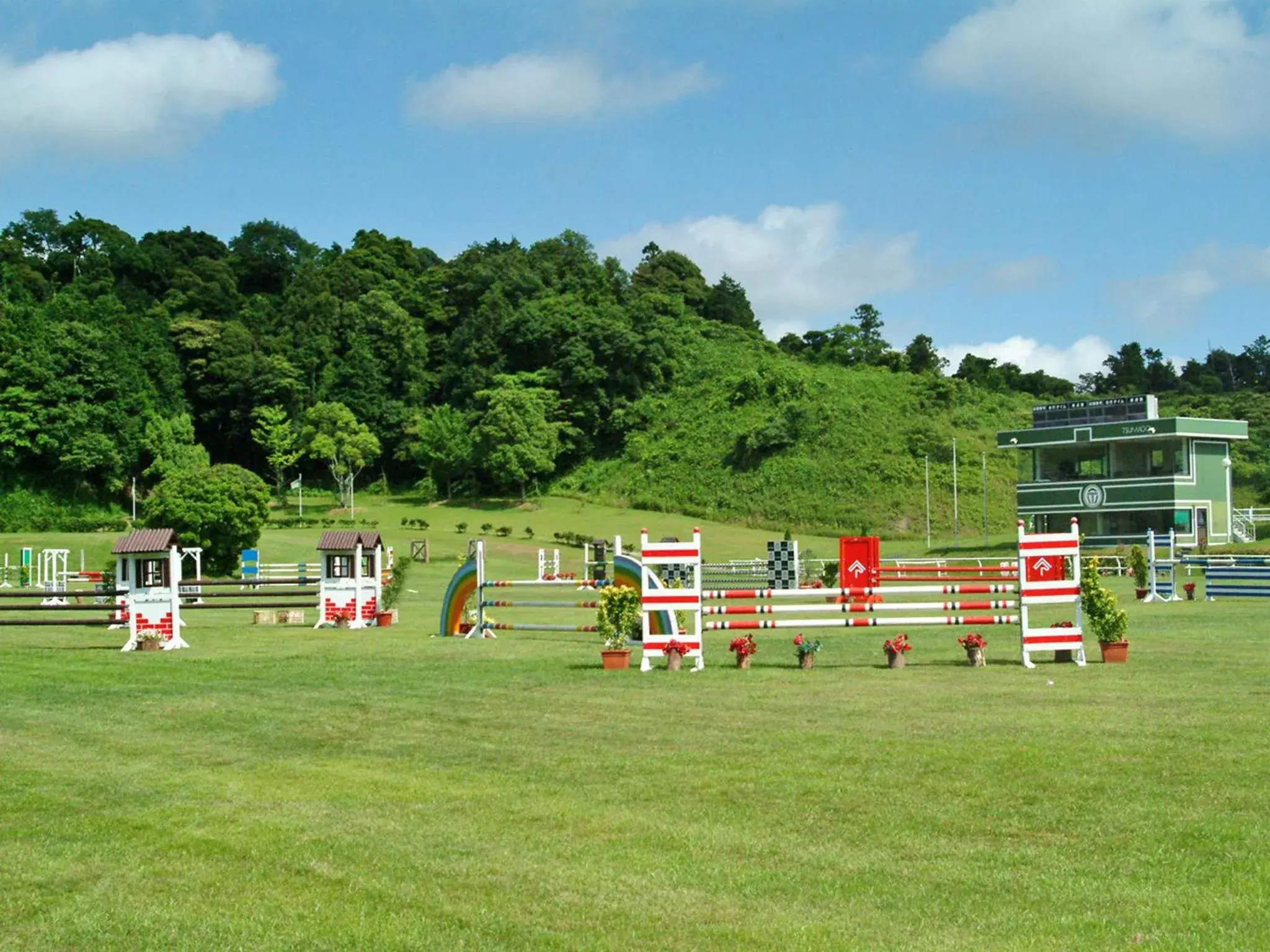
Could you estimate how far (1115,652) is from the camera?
14.6 meters

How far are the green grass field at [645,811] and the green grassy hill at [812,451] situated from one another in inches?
2226

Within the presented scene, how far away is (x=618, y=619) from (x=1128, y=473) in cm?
5066

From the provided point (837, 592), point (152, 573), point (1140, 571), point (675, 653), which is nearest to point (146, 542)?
point (152, 573)

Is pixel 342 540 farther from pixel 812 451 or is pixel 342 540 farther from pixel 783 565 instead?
pixel 812 451

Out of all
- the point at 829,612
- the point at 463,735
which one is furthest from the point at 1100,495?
the point at 463,735

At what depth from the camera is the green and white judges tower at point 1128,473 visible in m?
57.6

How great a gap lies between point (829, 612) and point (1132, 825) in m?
18.4

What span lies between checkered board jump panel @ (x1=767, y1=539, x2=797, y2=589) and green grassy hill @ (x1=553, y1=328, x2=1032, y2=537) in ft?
113

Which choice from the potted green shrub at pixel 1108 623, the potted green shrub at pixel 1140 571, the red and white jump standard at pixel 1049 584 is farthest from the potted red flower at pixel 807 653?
the potted green shrub at pixel 1140 571

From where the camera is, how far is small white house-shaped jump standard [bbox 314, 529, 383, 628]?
24.8 m

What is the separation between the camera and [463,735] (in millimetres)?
9922

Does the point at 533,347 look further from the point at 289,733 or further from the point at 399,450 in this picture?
the point at 289,733

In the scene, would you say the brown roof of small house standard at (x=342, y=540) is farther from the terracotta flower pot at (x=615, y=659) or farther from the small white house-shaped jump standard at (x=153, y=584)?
the terracotta flower pot at (x=615, y=659)

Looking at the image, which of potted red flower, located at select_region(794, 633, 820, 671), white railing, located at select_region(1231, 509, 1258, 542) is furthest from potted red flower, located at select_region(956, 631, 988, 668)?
white railing, located at select_region(1231, 509, 1258, 542)
